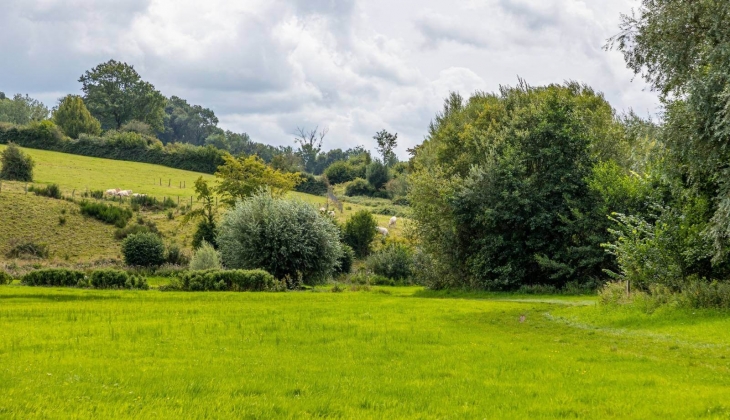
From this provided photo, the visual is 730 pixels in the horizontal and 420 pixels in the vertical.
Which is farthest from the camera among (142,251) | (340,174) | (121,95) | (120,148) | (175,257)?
(121,95)

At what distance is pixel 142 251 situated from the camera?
5034 cm

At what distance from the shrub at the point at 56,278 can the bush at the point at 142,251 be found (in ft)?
44.9

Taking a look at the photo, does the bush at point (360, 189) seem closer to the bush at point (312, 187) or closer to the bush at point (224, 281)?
the bush at point (312, 187)

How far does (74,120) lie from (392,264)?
8272 centimetres

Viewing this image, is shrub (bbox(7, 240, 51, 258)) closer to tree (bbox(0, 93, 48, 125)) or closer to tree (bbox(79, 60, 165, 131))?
tree (bbox(79, 60, 165, 131))

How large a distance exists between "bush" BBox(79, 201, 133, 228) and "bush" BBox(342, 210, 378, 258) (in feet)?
69.8

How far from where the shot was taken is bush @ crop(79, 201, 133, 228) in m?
62.1

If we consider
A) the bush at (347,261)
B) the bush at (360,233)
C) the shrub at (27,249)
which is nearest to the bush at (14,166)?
the shrub at (27,249)

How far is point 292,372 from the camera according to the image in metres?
11.9

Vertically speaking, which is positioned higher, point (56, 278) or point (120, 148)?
point (120, 148)

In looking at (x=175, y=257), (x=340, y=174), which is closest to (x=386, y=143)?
(x=340, y=174)

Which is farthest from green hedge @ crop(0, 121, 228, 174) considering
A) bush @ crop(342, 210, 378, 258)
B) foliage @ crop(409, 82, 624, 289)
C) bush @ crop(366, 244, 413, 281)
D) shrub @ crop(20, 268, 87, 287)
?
shrub @ crop(20, 268, 87, 287)

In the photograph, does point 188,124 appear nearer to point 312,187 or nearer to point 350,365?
point 312,187

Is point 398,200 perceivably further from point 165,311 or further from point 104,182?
point 165,311
